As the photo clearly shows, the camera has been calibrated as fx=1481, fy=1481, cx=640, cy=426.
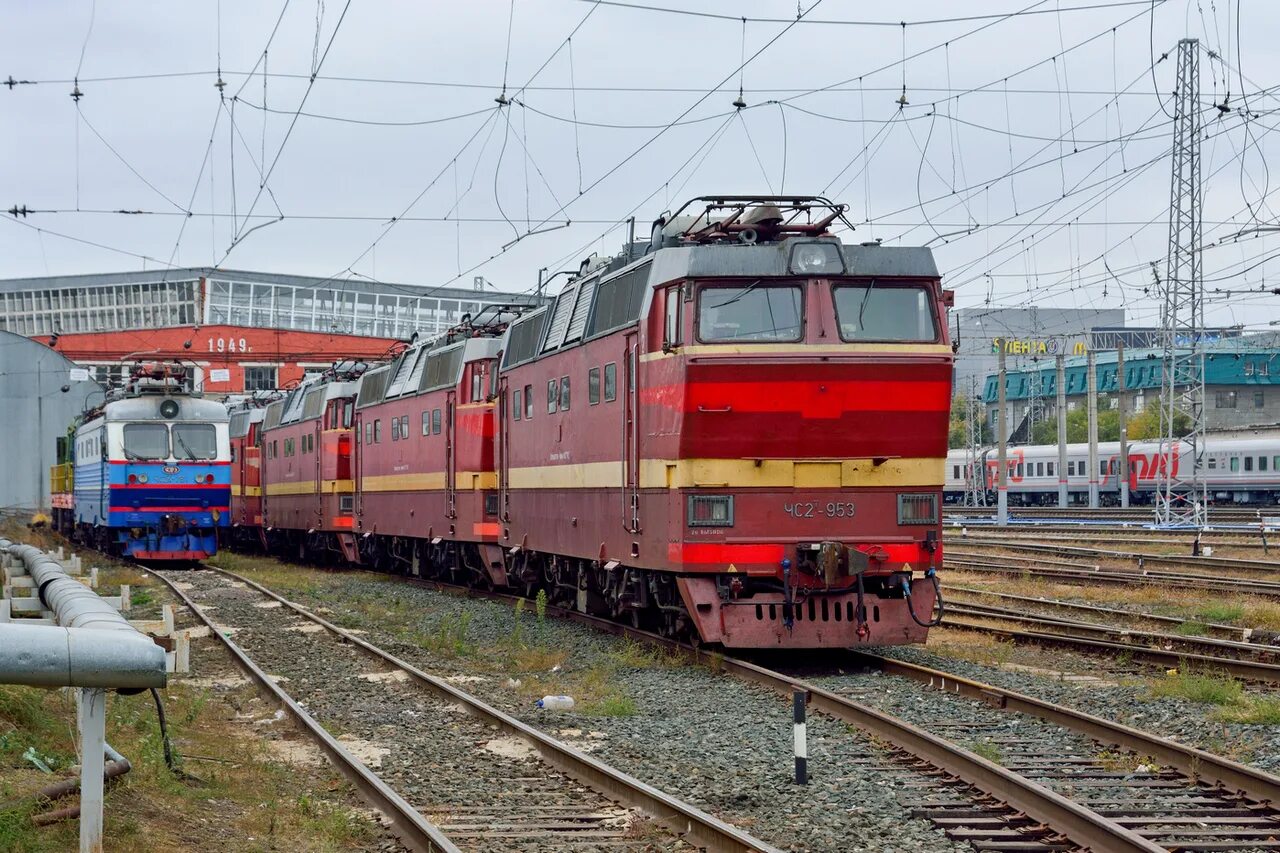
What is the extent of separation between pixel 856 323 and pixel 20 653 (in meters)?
9.42

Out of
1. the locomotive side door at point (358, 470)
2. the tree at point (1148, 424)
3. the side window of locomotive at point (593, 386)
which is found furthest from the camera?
the tree at point (1148, 424)

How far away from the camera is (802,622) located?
14.1 metres

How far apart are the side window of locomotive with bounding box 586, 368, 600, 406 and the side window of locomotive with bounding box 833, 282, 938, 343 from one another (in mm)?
3433

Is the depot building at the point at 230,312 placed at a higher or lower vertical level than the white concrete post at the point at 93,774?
higher

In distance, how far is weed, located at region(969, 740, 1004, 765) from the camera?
972cm

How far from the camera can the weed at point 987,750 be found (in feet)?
31.9

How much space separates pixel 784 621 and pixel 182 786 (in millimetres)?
6249

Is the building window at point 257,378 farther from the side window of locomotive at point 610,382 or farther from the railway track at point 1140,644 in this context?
the side window of locomotive at point 610,382

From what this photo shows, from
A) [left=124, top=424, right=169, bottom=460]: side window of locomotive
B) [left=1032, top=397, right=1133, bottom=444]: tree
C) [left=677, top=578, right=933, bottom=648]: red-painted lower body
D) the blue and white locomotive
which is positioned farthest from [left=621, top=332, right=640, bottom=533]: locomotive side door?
[left=1032, top=397, right=1133, bottom=444]: tree

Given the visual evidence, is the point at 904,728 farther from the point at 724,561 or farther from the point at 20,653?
the point at 20,653

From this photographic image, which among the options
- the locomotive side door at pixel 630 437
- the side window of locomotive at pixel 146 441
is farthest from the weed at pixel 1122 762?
the side window of locomotive at pixel 146 441

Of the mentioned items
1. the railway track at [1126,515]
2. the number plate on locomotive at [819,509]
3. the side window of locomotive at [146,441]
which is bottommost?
the railway track at [1126,515]

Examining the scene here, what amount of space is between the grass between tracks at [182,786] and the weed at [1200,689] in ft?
23.2

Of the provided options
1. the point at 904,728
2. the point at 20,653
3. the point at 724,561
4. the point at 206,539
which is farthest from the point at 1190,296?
the point at 20,653
